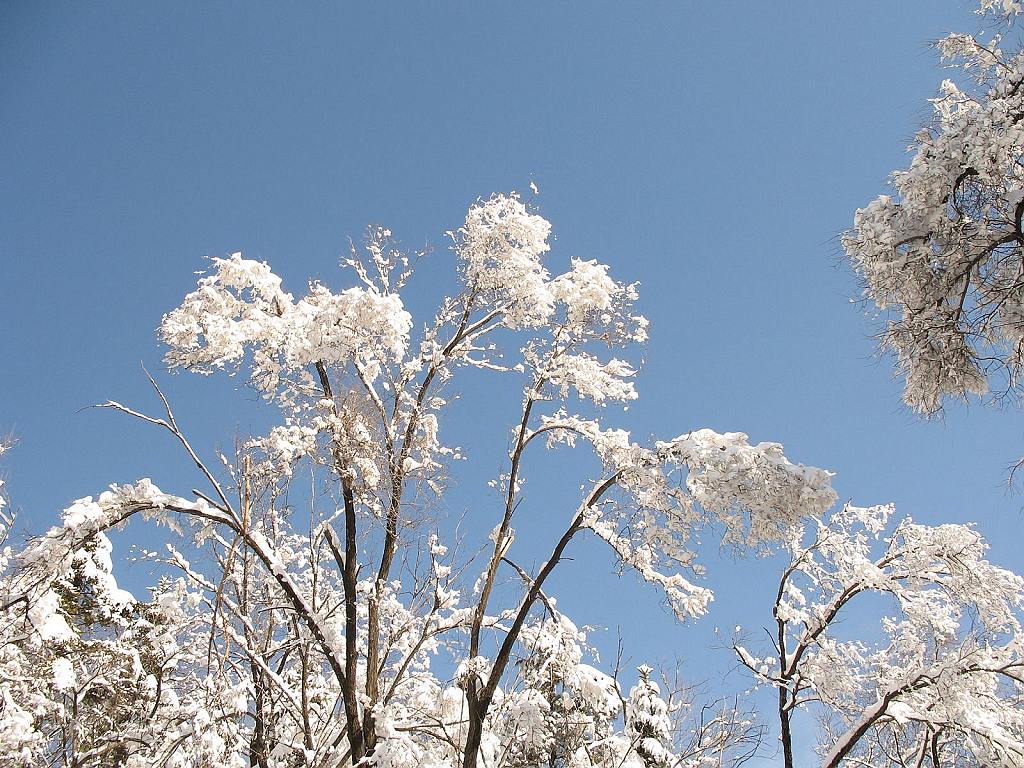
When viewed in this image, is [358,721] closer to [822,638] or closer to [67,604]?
[67,604]

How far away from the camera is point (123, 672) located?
9531mm

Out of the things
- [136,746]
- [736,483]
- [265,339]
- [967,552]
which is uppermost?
[967,552]

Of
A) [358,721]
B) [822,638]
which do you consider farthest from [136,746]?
[822,638]

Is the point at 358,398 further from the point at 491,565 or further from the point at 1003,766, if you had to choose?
the point at 1003,766

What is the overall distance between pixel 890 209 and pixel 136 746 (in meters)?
10.7

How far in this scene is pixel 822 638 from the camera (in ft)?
36.7

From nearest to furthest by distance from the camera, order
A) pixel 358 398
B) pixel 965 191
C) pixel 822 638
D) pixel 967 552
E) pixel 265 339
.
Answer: pixel 965 191
pixel 265 339
pixel 358 398
pixel 967 552
pixel 822 638

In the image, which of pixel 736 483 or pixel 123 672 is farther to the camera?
pixel 123 672

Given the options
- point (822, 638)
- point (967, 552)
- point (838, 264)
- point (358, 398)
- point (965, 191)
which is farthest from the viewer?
point (822, 638)

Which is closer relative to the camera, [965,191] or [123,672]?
[965,191]

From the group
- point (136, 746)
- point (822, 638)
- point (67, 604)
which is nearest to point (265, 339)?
point (67, 604)

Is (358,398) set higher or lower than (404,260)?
lower

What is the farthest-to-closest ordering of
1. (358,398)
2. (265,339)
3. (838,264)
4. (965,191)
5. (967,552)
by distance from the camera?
(967,552), (358,398), (265,339), (838,264), (965,191)

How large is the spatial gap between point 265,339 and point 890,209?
7.09 metres
